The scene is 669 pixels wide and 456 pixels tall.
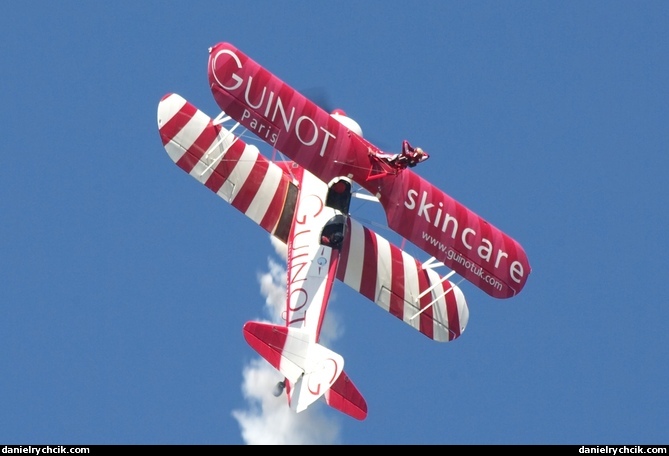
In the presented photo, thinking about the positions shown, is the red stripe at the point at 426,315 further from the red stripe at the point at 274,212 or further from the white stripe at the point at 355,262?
the red stripe at the point at 274,212

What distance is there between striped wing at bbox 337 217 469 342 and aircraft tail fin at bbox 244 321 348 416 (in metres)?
4.43

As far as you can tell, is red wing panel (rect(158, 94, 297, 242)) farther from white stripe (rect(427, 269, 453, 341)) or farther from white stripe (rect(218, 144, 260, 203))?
white stripe (rect(427, 269, 453, 341))

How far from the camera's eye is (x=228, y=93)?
53312 millimetres

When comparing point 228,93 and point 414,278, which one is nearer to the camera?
point 228,93

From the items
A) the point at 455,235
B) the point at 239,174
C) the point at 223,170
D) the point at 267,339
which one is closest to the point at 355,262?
the point at 455,235

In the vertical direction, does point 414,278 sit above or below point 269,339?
above

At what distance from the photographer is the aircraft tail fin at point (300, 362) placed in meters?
51.9

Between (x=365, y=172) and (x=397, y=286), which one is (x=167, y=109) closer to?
(x=365, y=172)

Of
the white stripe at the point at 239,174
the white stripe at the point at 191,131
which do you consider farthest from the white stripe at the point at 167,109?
the white stripe at the point at 239,174

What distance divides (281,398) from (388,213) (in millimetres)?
5188

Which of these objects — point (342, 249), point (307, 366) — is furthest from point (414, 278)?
point (307, 366)

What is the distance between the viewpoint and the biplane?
52469 millimetres
